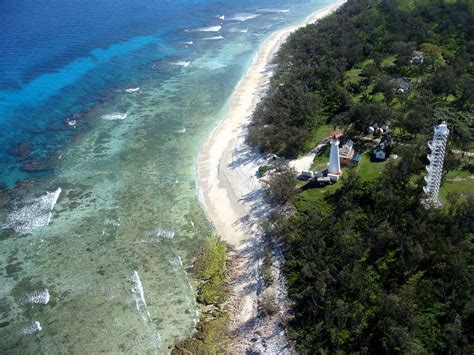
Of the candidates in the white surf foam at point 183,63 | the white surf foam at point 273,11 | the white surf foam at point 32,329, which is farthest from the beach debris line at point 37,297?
the white surf foam at point 273,11

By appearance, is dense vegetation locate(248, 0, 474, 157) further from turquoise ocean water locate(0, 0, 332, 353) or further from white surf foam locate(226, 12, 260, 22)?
white surf foam locate(226, 12, 260, 22)

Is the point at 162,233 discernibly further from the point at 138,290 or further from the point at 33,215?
the point at 33,215

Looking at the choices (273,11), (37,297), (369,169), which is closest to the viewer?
(37,297)

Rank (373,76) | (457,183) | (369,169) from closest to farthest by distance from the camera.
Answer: (457,183), (369,169), (373,76)

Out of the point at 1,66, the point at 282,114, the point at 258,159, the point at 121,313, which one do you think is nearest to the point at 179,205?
the point at 258,159

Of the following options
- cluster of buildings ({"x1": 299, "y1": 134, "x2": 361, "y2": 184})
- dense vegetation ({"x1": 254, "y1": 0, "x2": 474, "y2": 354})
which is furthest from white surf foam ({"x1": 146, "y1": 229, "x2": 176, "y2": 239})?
cluster of buildings ({"x1": 299, "y1": 134, "x2": 361, "y2": 184})

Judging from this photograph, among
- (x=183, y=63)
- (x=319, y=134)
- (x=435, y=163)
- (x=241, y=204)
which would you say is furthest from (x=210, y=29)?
(x=435, y=163)

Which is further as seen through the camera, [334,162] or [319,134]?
[319,134]
